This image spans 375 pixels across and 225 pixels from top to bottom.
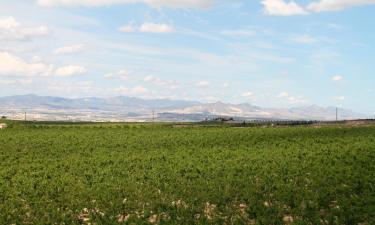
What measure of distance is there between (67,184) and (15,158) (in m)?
19.3

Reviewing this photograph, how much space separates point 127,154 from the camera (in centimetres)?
5575

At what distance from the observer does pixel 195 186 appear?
35.2 meters

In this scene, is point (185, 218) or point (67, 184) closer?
point (185, 218)

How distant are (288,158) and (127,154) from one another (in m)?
19.0

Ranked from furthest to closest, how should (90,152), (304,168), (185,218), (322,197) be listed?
1. (90,152)
2. (304,168)
3. (322,197)
4. (185,218)

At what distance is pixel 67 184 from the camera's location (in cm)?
3788

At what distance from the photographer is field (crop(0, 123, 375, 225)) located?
1109 inches

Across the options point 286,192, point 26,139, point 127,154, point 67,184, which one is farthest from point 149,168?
point 26,139

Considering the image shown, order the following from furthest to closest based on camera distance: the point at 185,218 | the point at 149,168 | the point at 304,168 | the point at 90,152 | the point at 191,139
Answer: the point at 191,139, the point at 90,152, the point at 149,168, the point at 304,168, the point at 185,218

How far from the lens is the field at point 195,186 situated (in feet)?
92.4

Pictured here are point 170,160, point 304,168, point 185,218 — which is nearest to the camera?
point 185,218

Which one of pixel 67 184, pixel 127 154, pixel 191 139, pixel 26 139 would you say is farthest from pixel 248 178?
pixel 26 139

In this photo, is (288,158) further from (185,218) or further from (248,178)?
(185,218)

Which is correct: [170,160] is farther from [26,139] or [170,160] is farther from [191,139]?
[26,139]
